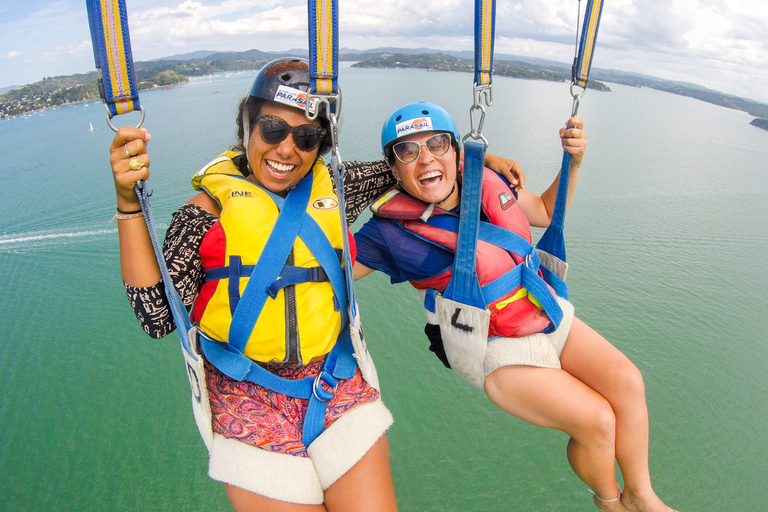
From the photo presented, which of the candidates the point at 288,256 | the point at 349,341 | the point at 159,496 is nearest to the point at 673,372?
the point at 349,341

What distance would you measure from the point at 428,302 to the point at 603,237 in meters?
6.32

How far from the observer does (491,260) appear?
6.57 feet

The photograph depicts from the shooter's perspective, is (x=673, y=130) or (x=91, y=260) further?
(x=673, y=130)

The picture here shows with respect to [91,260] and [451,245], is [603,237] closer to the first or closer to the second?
[451,245]

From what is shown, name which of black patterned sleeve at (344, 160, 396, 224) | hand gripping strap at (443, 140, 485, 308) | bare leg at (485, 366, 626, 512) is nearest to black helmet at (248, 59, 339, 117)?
black patterned sleeve at (344, 160, 396, 224)

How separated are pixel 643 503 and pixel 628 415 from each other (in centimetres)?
41

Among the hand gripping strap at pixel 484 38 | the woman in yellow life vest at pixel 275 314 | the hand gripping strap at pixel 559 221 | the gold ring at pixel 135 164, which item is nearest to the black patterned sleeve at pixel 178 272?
the woman in yellow life vest at pixel 275 314

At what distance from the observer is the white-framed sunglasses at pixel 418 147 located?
1979mm

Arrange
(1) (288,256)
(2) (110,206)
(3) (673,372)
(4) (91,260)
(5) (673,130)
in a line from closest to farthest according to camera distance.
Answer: (1) (288,256) < (3) (673,372) < (4) (91,260) < (2) (110,206) < (5) (673,130)

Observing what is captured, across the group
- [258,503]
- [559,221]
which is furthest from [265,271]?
[559,221]

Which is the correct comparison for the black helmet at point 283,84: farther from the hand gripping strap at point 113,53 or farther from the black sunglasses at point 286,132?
the hand gripping strap at point 113,53

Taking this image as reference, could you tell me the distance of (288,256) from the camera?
168cm

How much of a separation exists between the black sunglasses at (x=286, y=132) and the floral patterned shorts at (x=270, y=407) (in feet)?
3.09

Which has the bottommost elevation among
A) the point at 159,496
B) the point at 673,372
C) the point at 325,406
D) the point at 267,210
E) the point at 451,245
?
the point at 159,496
